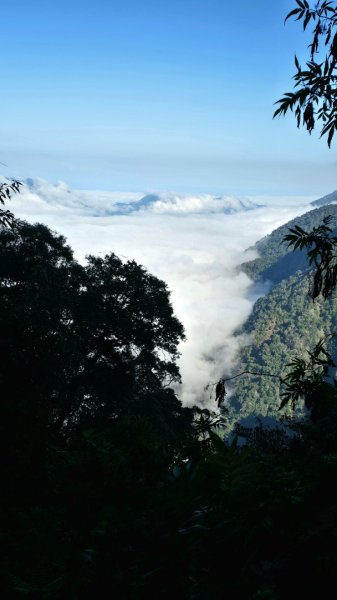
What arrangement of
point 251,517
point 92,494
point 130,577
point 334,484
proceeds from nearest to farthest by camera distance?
point 251,517
point 334,484
point 130,577
point 92,494

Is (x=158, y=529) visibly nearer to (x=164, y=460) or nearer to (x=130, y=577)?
(x=130, y=577)

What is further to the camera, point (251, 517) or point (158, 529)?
point (158, 529)

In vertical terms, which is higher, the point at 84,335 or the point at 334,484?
the point at 84,335

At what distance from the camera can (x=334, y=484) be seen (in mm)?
2840

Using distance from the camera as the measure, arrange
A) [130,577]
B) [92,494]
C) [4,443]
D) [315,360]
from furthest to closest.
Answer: [4,443] < [315,360] < [92,494] < [130,577]

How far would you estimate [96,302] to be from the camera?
28.1 meters

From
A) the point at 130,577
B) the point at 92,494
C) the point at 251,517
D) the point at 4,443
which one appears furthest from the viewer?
the point at 4,443

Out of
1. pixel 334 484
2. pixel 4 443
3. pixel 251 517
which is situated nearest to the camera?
pixel 251 517

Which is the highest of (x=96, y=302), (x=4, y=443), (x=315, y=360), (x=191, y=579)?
(x=96, y=302)

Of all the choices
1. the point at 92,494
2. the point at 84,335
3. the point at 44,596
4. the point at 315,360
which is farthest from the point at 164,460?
the point at 84,335

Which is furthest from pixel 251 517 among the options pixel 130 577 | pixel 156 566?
pixel 130 577

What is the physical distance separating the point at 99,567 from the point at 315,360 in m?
4.33

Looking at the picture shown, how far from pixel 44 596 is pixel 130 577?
53 centimetres

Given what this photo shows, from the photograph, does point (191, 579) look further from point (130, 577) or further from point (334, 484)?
point (334, 484)
